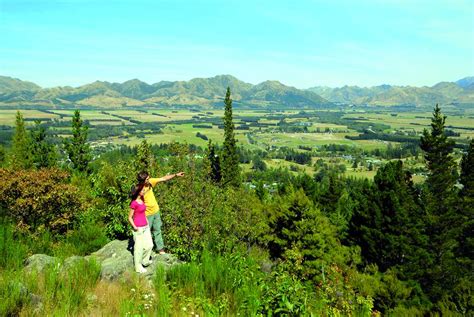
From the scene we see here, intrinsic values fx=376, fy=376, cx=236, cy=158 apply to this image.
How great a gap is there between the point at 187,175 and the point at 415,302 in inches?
903

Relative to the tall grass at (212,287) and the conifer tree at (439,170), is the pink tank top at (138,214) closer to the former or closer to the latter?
the tall grass at (212,287)

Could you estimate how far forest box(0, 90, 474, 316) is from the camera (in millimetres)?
5430

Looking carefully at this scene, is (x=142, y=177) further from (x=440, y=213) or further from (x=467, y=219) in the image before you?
(x=467, y=219)

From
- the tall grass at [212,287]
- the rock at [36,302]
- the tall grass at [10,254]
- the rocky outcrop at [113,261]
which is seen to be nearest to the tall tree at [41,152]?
the rocky outcrop at [113,261]

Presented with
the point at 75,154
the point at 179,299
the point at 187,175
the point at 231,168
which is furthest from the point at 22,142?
the point at 179,299

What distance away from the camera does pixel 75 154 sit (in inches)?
2009

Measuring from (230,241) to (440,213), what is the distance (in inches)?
1400

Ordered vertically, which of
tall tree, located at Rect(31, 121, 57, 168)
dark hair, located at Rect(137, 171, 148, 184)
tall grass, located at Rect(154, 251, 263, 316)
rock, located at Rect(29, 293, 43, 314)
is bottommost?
tall tree, located at Rect(31, 121, 57, 168)

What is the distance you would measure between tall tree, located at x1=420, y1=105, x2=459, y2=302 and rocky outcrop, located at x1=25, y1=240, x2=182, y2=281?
1332 inches

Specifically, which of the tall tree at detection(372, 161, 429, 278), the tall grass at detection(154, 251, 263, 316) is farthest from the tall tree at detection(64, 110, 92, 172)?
the tall grass at detection(154, 251, 263, 316)

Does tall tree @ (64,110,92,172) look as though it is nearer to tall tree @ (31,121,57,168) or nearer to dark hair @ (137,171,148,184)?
tall tree @ (31,121,57,168)

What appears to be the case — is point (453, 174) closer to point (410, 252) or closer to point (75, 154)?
point (410, 252)

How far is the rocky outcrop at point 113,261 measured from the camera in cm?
690

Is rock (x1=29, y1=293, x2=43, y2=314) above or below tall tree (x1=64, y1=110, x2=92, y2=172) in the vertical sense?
above
